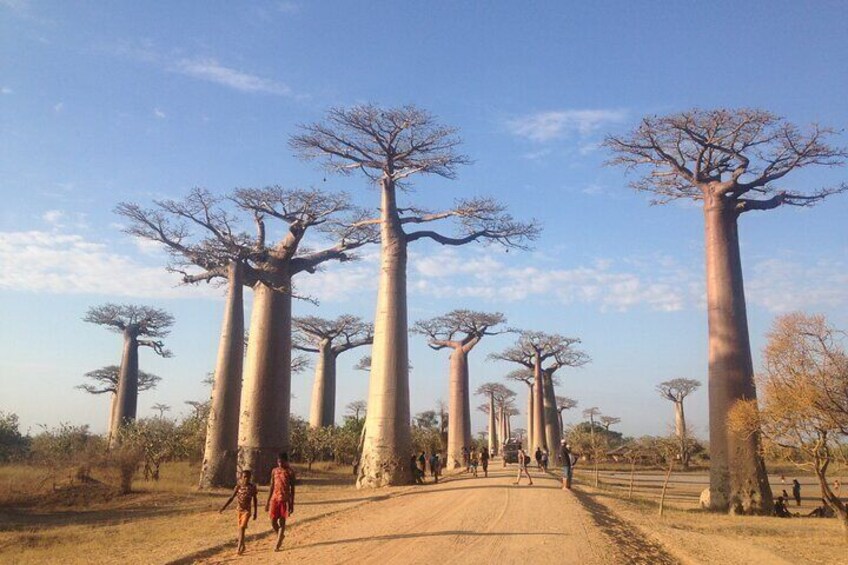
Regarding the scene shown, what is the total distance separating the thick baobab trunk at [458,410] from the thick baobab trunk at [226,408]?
53.0 ft

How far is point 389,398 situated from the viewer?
15.4 metres

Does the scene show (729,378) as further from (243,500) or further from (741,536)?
(243,500)

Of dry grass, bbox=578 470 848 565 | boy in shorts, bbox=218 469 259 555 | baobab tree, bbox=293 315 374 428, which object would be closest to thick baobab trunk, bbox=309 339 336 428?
baobab tree, bbox=293 315 374 428

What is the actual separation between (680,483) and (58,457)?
2216 centimetres

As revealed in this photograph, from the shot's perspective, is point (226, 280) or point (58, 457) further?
point (226, 280)

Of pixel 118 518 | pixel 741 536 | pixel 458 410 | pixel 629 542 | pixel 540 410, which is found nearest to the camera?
pixel 629 542

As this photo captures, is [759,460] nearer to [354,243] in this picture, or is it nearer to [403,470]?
[403,470]

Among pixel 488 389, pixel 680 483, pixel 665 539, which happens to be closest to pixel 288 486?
pixel 665 539

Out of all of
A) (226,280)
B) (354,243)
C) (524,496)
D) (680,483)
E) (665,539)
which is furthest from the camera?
(680,483)

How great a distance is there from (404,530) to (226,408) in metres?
8.74

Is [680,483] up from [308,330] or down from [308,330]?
down

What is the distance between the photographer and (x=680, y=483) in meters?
25.7

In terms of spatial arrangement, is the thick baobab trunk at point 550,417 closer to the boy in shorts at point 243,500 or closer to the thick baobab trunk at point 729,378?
Answer: the thick baobab trunk at point 729,378

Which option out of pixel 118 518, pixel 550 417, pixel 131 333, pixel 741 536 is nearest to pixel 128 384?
pixel 131 333
